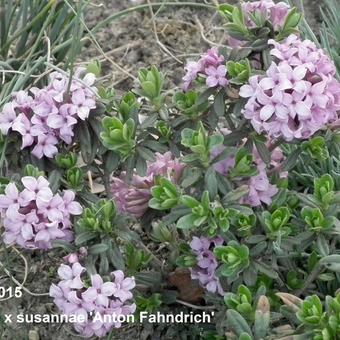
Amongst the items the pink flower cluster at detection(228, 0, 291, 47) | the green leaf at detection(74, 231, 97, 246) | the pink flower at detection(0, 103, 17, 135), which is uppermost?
the pink flower cluster at detection(228, 0, 291, 47)

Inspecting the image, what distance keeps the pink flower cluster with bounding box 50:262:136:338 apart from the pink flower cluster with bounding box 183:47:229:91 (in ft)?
1.32

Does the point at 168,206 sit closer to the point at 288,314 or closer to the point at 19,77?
the point at 288,314

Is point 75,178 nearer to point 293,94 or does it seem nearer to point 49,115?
point 49,115

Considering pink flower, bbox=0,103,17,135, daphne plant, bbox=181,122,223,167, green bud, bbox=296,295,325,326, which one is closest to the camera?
green bud, bbox=296,295,325,326

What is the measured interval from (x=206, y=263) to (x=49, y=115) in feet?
1.35

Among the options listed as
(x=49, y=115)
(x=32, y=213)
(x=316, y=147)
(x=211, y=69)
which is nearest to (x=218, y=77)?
(x=211, y=69)

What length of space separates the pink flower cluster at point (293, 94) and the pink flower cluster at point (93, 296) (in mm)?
389

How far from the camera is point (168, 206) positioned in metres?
1.60

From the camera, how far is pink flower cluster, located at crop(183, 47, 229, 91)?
1.66m

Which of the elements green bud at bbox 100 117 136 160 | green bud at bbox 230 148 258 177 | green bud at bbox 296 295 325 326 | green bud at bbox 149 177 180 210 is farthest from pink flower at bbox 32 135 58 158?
green bud at bbox 296 295 325 326

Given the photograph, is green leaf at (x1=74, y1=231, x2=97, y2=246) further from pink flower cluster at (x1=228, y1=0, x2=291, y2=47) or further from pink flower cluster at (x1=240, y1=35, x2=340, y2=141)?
pink flower cluster at (x1=228, y1=0, x2=291, y2=47)

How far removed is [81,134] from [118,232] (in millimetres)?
206

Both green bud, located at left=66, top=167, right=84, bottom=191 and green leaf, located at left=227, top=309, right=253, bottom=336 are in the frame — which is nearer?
green leaf, located at left=227, top=309, right=253, bottom=336

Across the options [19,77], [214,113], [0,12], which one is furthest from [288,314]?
[0,12]
